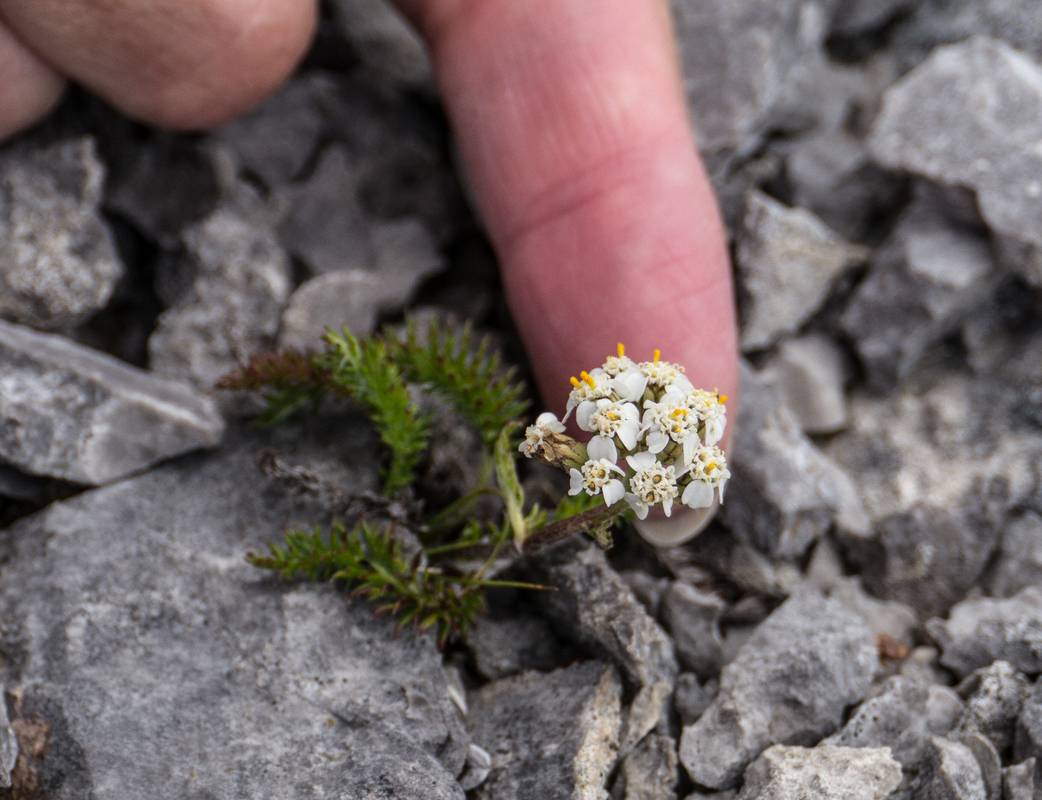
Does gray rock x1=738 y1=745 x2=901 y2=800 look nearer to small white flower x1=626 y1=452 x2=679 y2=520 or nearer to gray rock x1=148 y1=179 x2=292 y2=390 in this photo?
small white flower x1=626 y1=452 x2=679 y2=520

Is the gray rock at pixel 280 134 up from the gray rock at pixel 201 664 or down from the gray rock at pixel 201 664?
up

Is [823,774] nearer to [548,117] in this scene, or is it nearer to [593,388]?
[593,388]

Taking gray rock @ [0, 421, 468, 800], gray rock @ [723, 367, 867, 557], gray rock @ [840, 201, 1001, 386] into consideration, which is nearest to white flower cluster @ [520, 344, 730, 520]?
gray rock @ [0, 421, 468, 800]

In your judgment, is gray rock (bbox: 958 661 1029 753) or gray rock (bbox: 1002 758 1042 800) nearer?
gray rock (bbox: 1002 758 1042 800)

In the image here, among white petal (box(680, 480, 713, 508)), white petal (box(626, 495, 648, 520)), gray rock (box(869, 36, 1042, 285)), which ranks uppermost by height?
white petal (box(626, 495, 648, 520))

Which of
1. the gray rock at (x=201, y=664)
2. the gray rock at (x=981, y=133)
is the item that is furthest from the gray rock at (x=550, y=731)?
the gray rock at (x=981, y=133)

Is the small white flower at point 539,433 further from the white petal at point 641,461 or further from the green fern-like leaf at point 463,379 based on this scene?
the green fern-like leaf at point 463,379
